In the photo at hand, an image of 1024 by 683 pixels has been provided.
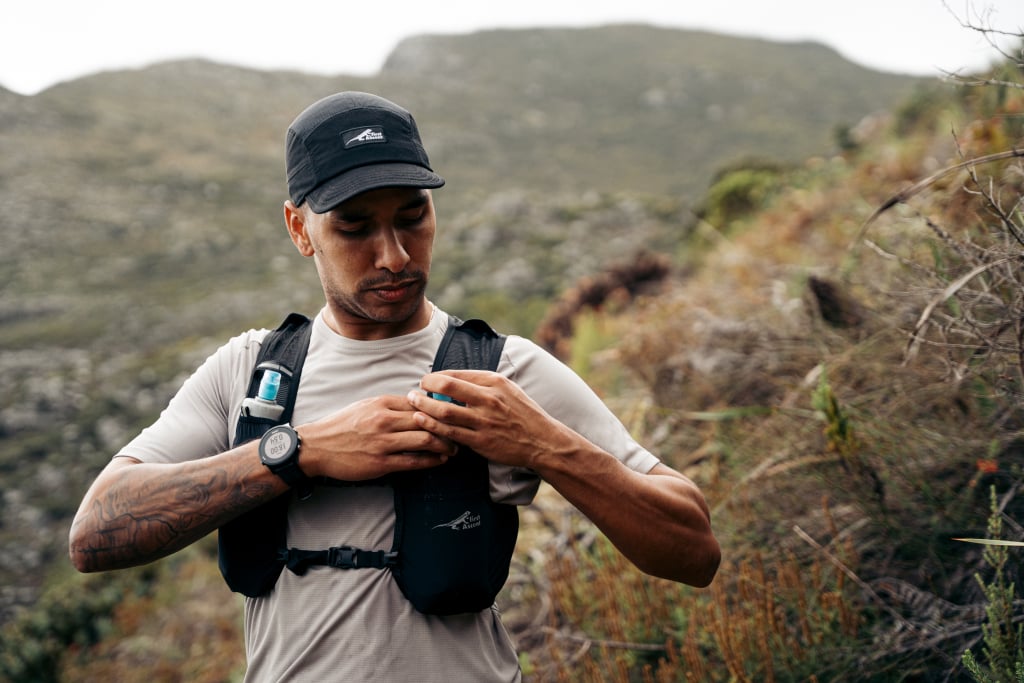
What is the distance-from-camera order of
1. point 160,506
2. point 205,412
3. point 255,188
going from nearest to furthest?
point 160,506
point 205,412
point 255,188

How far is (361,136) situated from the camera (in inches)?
64.3

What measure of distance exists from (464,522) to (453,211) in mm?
28596

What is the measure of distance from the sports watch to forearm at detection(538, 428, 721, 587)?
19.6 inches

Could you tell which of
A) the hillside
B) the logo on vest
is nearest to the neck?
the logo on vest

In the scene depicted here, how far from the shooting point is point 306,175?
1665 mm

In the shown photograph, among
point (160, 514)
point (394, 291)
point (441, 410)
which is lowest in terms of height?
point (160, 514)

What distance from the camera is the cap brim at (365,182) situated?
5.11ft

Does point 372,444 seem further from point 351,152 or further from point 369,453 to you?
point 351,152

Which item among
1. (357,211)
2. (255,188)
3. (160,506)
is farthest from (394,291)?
(255,188)

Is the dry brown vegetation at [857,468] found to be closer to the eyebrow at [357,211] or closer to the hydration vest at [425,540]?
the hydration vest at [425,540]

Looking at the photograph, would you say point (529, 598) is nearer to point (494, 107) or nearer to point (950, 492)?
point (950, 492)

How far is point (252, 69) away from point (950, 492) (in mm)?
60812

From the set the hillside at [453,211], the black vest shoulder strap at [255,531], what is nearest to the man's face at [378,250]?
the black vest shoulder strap at [255,531]

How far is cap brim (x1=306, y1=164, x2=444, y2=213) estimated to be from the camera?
5.11ft
